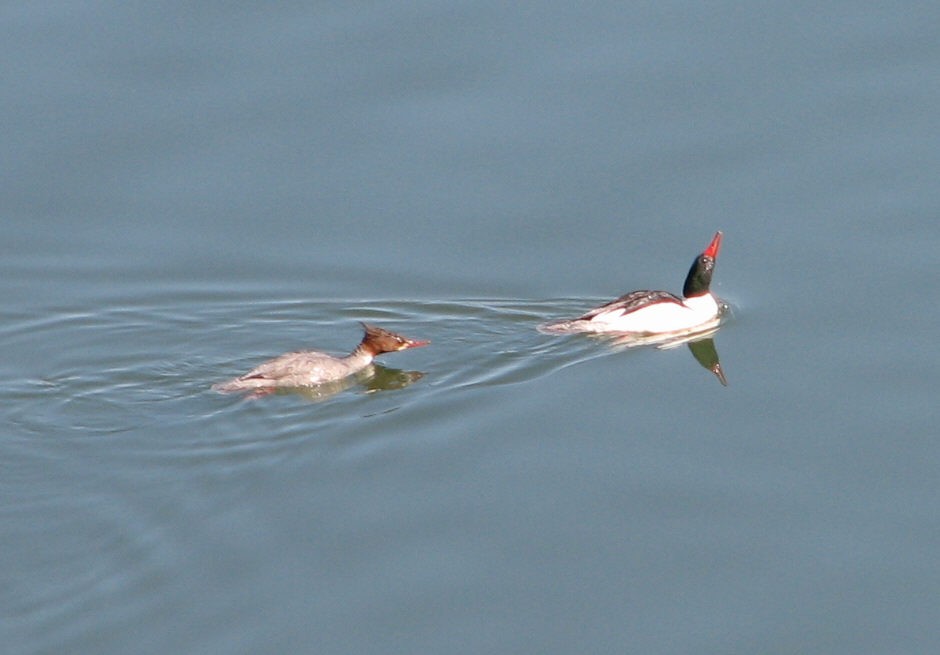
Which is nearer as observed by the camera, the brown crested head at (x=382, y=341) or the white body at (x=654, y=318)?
→ the brown crested head at (x=382, y=341)

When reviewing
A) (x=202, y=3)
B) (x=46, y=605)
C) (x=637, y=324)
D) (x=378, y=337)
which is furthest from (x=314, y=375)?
(x=202, y=3)

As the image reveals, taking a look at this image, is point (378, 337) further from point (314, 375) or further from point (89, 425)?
point (89, 425)

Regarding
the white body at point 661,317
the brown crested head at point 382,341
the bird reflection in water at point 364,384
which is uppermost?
the brown crested head at point 382,341

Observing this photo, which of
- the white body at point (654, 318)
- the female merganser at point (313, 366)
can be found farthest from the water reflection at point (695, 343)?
the female merganser at point (313, 366)

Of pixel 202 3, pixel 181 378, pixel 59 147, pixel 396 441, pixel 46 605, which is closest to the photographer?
pixel 46 605

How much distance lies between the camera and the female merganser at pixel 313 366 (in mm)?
14711

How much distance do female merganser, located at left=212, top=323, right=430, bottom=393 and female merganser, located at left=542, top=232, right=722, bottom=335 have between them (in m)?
1.50

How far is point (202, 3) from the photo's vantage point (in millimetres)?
19688

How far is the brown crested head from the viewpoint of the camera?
15164 mm

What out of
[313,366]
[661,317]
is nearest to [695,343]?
[661,317]

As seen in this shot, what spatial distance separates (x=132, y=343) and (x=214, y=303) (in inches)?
35.3

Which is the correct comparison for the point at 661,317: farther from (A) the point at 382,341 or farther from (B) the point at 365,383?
(B) the point at 365,383

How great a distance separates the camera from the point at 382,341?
15.3m

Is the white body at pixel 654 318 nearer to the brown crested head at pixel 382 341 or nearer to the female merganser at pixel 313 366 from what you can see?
the brown crested head at pixel 382 341
